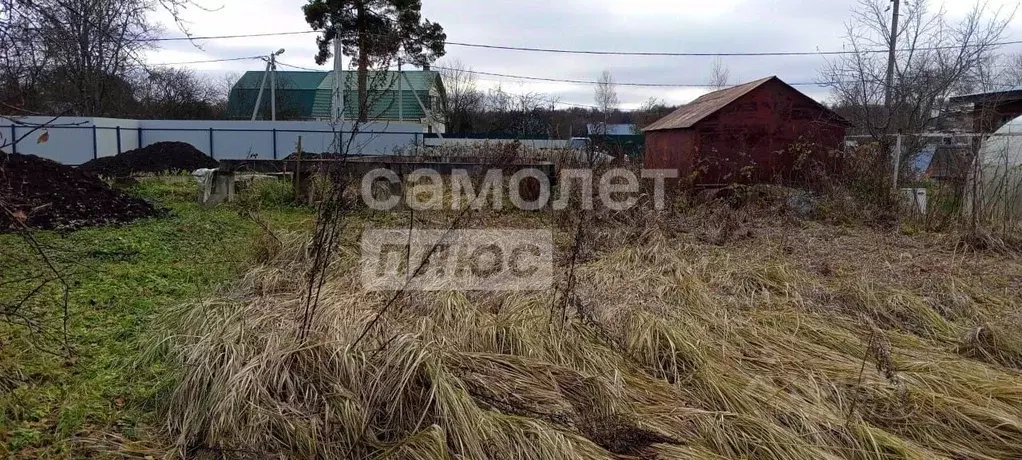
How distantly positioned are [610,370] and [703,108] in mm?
7898

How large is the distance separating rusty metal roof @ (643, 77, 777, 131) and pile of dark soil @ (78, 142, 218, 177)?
1113cm

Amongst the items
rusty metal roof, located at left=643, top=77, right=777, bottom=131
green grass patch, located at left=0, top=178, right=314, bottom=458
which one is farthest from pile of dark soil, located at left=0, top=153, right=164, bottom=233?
rusty metal roof, located at left=643, top=77, right=777, bottom=131

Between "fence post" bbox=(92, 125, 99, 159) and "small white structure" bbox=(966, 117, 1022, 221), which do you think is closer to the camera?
"small white structure" bbox=(966, 117, 1022, 221)

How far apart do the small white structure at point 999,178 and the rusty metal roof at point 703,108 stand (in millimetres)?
3018

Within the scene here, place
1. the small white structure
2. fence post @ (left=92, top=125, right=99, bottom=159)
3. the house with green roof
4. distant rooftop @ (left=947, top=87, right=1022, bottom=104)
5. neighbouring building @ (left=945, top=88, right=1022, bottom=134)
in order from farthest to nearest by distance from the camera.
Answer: the house with green roof → fence post @ (left=92, top=125, right=99, bottom=159) → distant rooftop @ (left=947, top=87, right=1022, bottom=104) → neighbouring building @ (left=945, top=88, right=1022, bottom=134) → the small white structure

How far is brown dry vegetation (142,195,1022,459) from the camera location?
2.55 m

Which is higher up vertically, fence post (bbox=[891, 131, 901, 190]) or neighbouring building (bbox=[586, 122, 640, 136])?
neighbouring building (bbox=[586, 122, 640, 136])

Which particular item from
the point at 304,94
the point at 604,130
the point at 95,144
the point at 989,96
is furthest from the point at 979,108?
the point at 304,94

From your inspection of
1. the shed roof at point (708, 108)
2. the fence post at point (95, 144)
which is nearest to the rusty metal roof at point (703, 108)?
the shed roof at point (708, 108)

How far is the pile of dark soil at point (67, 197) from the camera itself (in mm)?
7117

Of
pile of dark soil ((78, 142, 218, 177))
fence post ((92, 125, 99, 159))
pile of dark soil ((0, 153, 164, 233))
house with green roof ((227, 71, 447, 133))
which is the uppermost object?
A: house with green roof ((227, 71, 447, 133))

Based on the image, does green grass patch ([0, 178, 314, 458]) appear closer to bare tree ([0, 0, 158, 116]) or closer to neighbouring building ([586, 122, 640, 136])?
bare tree ([0, 0, 158, 116])

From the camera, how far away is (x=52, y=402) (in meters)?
2.83

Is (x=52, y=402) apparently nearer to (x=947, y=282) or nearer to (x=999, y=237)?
(x=947, y=282)
